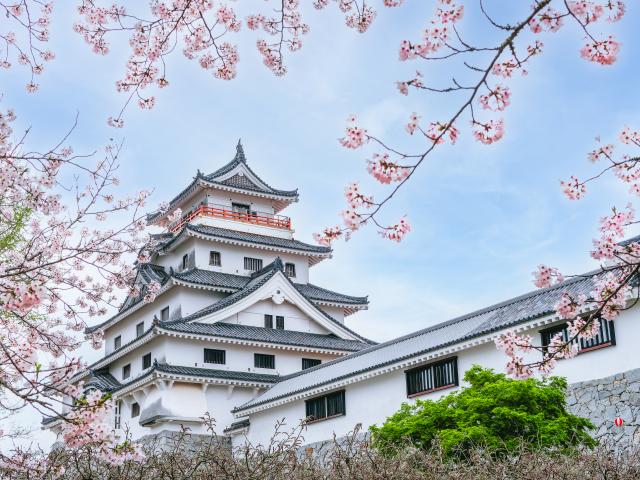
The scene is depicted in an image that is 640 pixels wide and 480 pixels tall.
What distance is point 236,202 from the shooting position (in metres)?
A: 36.1

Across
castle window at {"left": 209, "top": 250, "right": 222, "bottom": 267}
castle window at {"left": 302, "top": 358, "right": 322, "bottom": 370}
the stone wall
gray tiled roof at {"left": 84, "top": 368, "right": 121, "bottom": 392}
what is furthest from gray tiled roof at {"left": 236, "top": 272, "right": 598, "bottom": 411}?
castle window at {"left": 209, "top": 250, "right": 222, "bottom": 267}

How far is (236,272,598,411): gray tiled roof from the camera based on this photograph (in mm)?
17500

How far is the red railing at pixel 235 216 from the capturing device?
1348 inches

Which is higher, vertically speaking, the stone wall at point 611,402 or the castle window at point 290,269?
the castle window at point 290,269

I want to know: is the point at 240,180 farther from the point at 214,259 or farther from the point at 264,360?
the point at 264,360

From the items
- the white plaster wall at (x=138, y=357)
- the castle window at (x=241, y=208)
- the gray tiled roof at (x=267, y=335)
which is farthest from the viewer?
the castle window at (x=241, y=208)

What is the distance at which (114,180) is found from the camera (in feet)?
30.7

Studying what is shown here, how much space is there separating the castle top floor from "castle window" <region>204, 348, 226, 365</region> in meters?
6.96

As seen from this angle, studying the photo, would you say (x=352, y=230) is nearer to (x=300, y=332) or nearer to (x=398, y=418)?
(x=398, y=418)

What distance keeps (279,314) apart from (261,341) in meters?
2.40

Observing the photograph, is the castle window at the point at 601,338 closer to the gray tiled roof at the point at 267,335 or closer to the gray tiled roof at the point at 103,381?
the gray tiled roof at the point at 267,335

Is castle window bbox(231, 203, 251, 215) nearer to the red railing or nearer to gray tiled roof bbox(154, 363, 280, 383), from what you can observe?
the red railing

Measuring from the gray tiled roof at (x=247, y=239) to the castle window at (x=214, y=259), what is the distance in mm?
1003

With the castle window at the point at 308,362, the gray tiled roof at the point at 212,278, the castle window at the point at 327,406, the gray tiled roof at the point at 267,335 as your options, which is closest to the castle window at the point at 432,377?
the castle window at the point at 327,406
